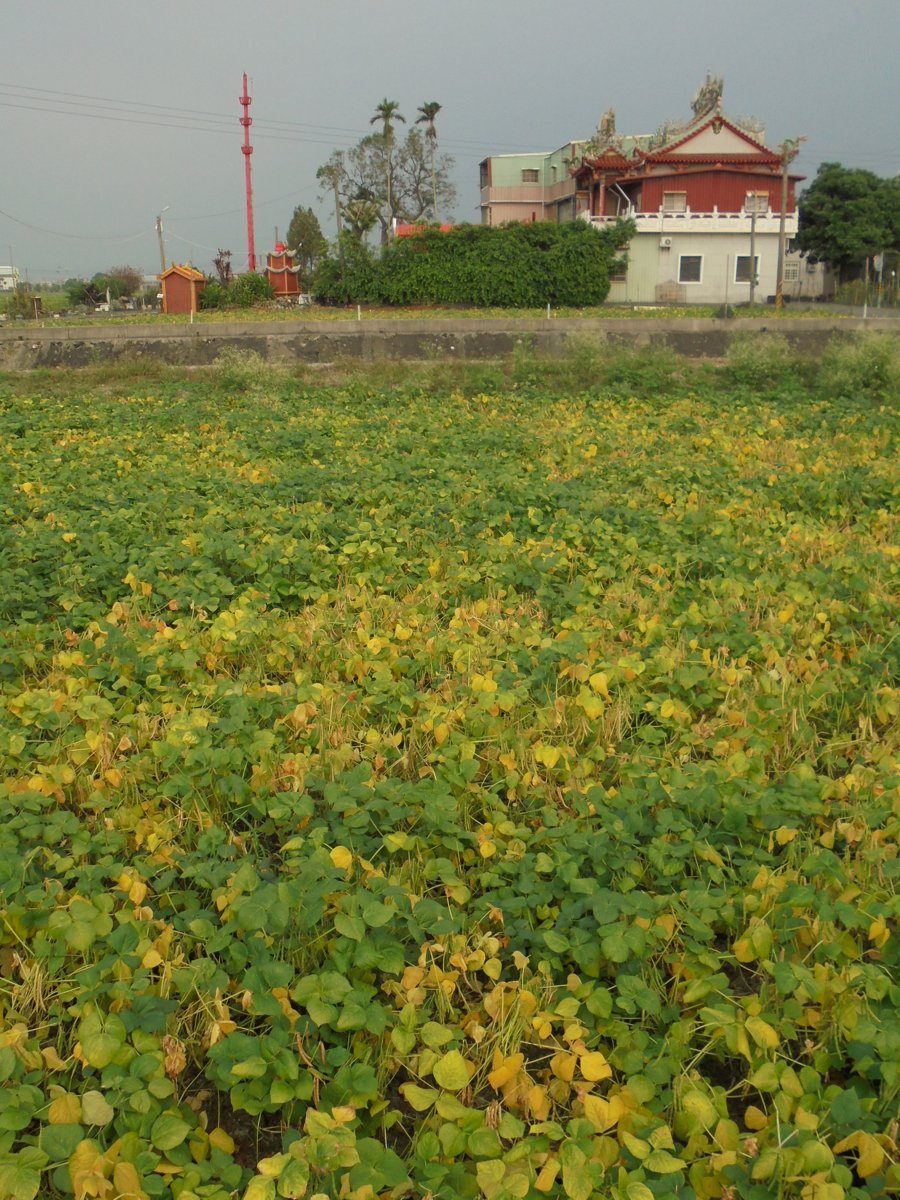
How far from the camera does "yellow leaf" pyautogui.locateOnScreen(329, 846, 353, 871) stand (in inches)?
99.0

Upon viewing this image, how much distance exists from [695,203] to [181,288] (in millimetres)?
15265

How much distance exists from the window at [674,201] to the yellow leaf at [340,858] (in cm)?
3039

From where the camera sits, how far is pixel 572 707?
11.8 ft

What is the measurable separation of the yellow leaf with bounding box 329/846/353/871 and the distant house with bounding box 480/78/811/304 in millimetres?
27579

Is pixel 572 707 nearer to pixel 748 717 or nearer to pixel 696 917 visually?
pixel 748 717

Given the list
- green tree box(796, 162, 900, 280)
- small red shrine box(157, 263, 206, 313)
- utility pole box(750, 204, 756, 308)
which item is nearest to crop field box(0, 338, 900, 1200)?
small red shrine box(157, 263, 206, 313)

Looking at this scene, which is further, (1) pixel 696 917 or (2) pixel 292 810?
(2) pixel 292 810

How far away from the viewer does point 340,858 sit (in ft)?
8.25

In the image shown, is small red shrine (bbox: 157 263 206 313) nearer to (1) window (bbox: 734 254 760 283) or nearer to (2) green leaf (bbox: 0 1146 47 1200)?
(1) window (bbox: 734 254 760 283)

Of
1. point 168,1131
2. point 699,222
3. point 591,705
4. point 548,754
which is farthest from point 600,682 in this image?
point 699,222

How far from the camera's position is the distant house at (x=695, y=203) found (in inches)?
1118

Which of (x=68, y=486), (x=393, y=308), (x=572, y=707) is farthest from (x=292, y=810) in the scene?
(x=393, y=308)

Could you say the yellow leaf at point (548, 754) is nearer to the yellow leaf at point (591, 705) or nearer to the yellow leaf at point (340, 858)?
the yellow leaf at point (591, 705)

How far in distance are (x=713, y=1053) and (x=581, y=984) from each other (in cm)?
31
